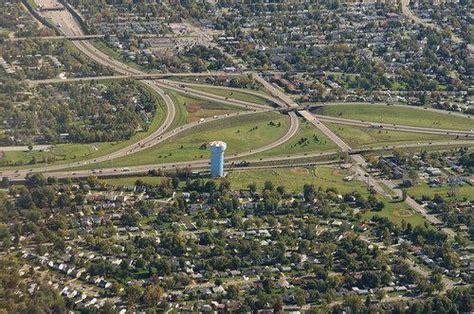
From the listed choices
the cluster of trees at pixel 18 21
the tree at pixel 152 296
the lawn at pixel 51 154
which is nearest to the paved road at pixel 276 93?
the lawn at pixel 51 154

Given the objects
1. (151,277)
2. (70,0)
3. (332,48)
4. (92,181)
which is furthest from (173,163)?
(70,0)

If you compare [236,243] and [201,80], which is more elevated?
[201,80]

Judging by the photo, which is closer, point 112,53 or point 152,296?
point 152,296

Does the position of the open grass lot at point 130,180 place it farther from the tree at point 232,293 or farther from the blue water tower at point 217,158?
the tree at point 232,293

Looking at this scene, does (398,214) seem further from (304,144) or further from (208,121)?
(208,121)

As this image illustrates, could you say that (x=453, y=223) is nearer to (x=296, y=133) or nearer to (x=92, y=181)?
(x=296, y=133)

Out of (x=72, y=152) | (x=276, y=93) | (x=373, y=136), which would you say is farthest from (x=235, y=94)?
(x=72, y=152)

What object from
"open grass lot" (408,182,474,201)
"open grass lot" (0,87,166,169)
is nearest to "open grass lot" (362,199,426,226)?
"open grass lot" (408,182,474,201)
